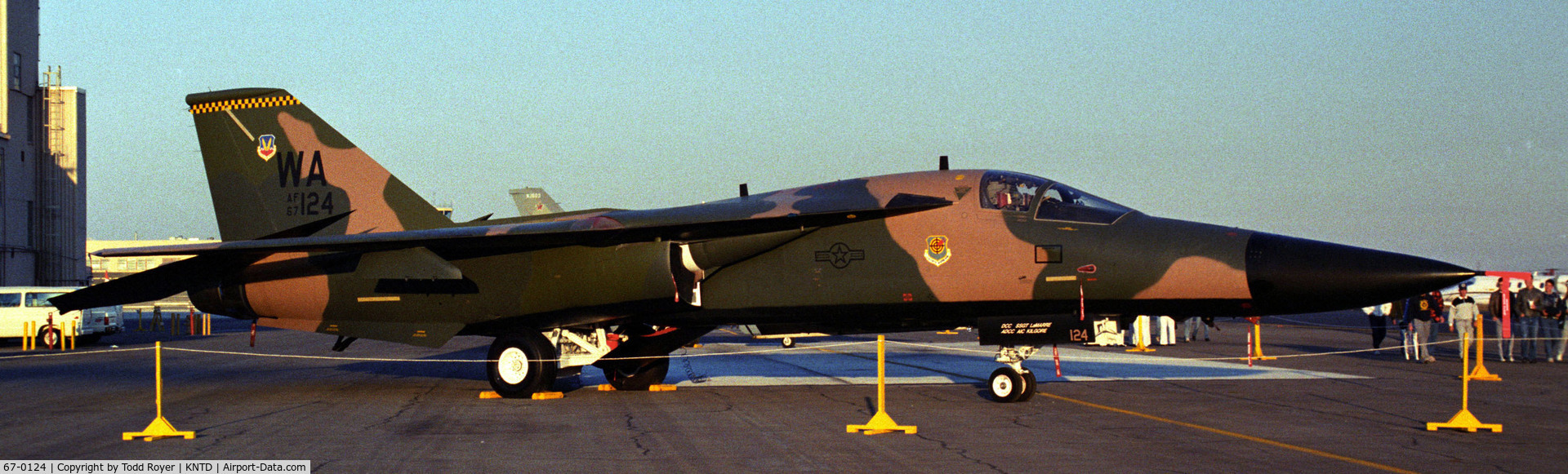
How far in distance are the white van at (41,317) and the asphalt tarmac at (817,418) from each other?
8.72 metres

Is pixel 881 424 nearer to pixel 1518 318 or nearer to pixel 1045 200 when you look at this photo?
pixel 1045 200

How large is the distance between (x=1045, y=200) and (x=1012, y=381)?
2.06 metres

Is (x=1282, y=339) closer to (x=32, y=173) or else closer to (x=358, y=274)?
(x=358, y=274)

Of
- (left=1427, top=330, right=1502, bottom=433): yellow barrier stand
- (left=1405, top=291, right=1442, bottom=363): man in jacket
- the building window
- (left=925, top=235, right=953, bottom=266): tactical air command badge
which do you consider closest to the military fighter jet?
(left=925, top=235, right=953, bottom=266): tactical air command badge

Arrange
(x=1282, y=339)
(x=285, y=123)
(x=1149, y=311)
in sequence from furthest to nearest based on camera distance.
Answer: (x=1282, y=339) < (x=285, y=123) < (x=1149, y=311)

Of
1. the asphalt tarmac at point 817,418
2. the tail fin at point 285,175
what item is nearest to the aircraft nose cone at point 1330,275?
the asphalt tarmac at point 817,418

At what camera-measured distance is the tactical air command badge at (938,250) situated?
1233cm

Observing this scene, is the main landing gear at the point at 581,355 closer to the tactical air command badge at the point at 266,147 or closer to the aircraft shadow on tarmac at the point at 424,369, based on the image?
the aircraft shadow on tarmac at the point at 424,369

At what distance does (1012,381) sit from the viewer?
41.3 feet

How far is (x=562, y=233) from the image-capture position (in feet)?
42.0

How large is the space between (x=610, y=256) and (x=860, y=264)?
292cm

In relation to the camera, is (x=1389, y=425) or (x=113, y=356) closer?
(x=1389, y=425)

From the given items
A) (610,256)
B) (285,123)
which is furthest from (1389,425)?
(285,123)

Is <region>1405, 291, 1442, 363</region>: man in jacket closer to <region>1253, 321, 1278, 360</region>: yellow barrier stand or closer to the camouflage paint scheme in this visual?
<region>1253, 321, 1278, 360</region>: yellow barrier stand
